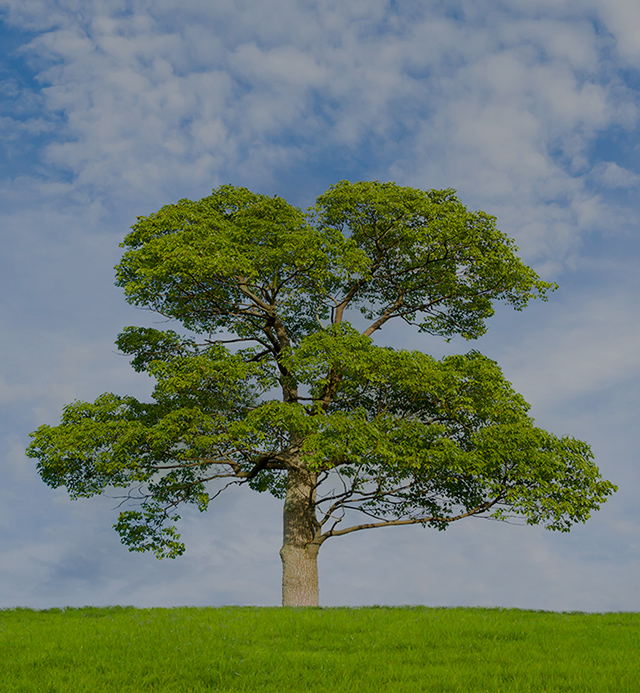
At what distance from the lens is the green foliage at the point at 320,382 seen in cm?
2020

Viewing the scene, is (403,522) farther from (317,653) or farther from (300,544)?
(317,653)

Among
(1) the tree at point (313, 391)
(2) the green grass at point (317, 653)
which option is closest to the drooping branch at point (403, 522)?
(1) the tree at point (313, 391)

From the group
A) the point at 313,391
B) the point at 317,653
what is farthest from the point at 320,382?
the point at 317,653

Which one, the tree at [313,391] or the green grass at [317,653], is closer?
the green grass at [317,653]

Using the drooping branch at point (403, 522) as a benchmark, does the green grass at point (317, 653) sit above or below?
below

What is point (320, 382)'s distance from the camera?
20.5 meters

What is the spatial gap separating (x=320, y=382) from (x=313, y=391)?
5.85 ft

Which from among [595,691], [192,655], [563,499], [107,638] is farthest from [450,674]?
[563,499]

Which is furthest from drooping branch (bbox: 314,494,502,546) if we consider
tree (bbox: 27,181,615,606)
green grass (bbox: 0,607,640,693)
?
green grass (bbox: 0,607,640,693)

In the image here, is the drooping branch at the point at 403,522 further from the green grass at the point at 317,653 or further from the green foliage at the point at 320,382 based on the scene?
the green grass at the point at 317,653

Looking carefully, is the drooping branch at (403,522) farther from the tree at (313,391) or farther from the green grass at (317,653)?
the green grass at (317,653)

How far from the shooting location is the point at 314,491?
22594mm

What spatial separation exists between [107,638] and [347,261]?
576 inches

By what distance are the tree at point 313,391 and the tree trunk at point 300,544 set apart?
5 centimetres
